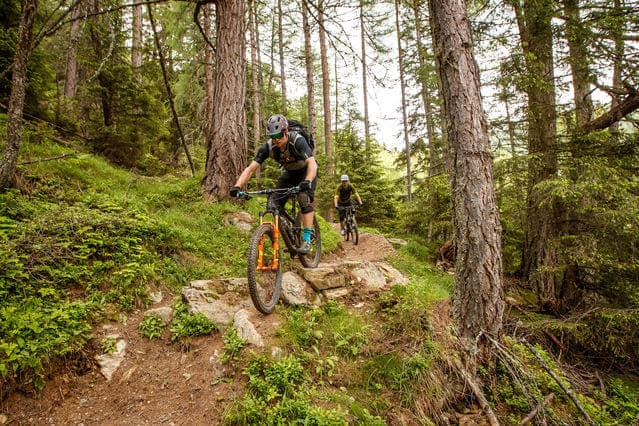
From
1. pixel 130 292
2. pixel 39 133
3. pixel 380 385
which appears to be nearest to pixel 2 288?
pixel 130 292

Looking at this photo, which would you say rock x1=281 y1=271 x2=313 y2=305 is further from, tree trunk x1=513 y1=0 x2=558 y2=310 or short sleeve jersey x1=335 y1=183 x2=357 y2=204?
tree trunk x1=513 y1=0 x2=558 y2=310

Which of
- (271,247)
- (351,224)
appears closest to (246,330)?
(271,247)

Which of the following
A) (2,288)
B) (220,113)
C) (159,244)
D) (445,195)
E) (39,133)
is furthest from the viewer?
(445,195)

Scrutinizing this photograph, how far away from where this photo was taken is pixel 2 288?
3.16 meters

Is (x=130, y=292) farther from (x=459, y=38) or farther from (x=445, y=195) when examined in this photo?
(x=445, y=195)

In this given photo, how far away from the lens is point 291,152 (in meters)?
5.02

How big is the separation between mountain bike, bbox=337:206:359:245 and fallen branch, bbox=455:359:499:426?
6.63 metres

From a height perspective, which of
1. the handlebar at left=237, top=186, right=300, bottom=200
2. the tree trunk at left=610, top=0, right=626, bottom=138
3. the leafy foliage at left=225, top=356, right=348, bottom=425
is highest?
the tree trunk at left=610, top=0, right=626, bottom=138

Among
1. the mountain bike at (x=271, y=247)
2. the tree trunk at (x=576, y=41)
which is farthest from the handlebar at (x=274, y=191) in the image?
the tree trunk at (x=576, y=41)

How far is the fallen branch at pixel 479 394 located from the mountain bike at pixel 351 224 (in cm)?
663

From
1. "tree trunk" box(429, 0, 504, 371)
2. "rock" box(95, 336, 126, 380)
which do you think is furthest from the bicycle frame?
"tree trunk" box(429, 0, 504, 371)

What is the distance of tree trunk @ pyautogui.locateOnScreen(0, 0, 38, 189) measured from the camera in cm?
438

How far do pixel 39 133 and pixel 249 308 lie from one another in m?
6.12

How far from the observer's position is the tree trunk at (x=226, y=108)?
23.1 feet
